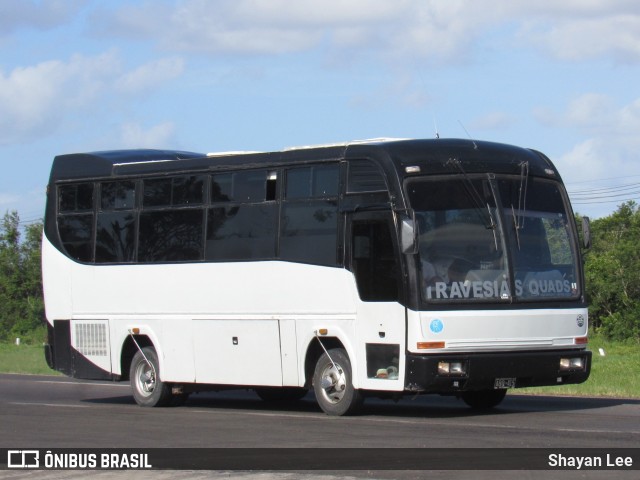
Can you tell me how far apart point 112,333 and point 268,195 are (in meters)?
4.01

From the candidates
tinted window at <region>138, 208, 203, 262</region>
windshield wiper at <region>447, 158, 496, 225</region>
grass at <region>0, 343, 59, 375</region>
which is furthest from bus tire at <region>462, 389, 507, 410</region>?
grass at <region>0, 343, 59, 375</region>

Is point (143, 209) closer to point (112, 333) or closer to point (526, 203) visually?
point (112, 333)

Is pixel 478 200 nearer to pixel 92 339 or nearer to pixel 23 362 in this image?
pixel 92 339

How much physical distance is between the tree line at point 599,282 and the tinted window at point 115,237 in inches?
1040

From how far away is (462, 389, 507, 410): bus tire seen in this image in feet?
60.8

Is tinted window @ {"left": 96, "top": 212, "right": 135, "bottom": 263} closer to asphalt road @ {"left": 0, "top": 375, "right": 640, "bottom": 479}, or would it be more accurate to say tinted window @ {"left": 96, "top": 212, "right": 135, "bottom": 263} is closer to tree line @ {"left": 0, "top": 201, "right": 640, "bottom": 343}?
asphalt road @ {"left": 0, "top": 375, "right": 640, "bottom": 479}

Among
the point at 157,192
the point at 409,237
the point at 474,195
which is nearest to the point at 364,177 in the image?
the point at 474,195

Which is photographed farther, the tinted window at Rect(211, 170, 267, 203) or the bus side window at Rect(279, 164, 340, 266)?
the tinted window at Rect(211, 170, 267, 203)

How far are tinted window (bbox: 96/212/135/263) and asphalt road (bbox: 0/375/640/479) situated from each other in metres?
2.30

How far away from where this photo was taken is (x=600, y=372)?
2808cm

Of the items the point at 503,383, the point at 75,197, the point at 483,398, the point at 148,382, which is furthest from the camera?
the point at 75,197

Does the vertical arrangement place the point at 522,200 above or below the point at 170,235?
above

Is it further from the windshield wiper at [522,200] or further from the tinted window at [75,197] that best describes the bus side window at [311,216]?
the tinted window at [75,197]

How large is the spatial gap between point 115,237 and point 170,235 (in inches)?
53.0
